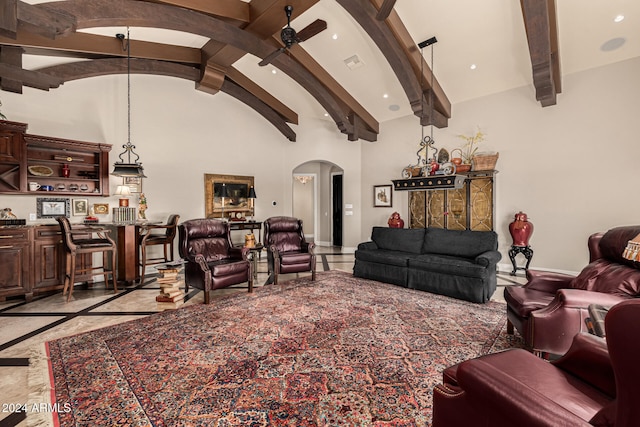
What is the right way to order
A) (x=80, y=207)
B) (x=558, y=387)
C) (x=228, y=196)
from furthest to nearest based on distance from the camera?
1. (x=228, y=196)
2. (x=80, y=207)
3. (x=558, y=387)

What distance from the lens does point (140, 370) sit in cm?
221

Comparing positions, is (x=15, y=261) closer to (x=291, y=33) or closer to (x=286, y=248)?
(x=286, y=248)

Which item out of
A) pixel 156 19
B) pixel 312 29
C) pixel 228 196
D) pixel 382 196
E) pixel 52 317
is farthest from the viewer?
pixel 382 196

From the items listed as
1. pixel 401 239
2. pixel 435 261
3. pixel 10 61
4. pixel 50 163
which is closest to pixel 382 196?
pixel 401 239

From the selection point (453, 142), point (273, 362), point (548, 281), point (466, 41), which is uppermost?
point (466, 41)

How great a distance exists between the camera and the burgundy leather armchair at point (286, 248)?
15.8 feet

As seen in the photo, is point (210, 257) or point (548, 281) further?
point (210, 257)

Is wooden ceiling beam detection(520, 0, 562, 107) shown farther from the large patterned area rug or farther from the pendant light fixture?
the pendant light fixture

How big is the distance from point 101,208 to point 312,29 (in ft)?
15.5

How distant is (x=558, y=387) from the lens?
4.10ft

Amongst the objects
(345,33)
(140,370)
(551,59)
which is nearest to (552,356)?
(140,370)

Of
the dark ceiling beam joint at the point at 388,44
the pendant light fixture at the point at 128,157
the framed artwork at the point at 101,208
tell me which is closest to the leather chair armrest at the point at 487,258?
the dark ceiling beam joint at the point at 388,44

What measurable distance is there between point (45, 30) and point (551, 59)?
668 centimetres

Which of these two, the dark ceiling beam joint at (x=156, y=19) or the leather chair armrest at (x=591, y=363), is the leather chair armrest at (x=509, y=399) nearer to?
the leather chair armrest at (x=591, y=363)
